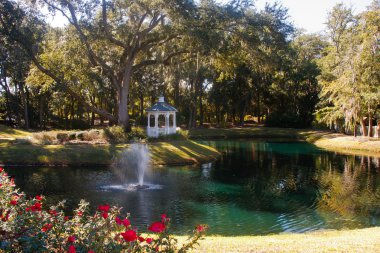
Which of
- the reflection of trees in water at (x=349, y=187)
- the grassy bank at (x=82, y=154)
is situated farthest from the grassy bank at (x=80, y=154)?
the reflection of trees in water at (x=349, y=187)

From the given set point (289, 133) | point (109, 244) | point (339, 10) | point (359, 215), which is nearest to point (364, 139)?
point (289, 133)

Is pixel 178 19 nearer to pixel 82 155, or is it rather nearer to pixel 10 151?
pixel 82 155

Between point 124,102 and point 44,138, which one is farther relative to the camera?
point 124,102

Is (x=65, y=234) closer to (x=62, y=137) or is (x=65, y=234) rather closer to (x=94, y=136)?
(x=94, y=136)

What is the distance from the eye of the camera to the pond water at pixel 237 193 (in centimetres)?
1348

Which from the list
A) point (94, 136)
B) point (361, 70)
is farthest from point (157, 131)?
point (361, 70)

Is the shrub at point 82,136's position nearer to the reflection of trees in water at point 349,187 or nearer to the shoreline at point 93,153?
the shoreline at point 93,153

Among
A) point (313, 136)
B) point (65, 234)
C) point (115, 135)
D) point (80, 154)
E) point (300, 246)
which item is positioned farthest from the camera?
point (313, 136)

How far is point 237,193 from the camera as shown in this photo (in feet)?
59.5

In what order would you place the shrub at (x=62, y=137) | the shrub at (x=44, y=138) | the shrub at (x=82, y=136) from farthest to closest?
the shrub at (x=82, y=136)
the shrub at (x=62, y=137)
the shrub at (x=44, y=138)

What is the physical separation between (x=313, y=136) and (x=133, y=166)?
3088 centimetres

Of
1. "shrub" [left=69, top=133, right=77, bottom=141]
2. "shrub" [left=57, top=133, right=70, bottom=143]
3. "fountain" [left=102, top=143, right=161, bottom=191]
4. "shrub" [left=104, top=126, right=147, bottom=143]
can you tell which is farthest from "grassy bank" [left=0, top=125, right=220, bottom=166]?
"shrub" [left=69, top=133, right=77, bottom=141]

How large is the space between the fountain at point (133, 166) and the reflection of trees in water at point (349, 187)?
7919 mm

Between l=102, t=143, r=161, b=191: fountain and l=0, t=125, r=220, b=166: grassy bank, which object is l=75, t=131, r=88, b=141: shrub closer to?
l=0, t=125, r=220, b=166: grassy bank
